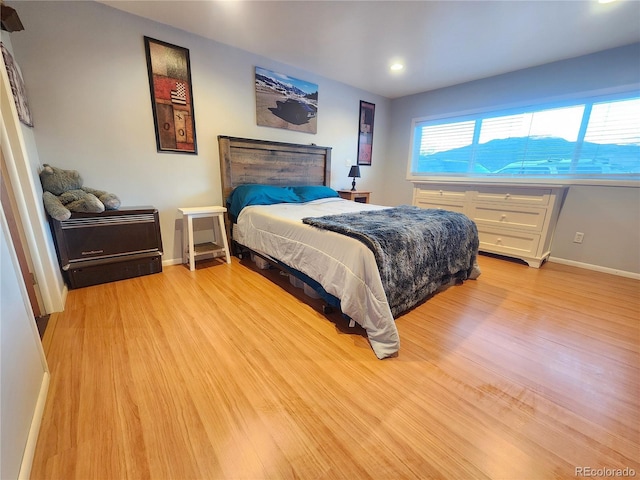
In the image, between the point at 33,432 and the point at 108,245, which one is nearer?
the point at 33,432

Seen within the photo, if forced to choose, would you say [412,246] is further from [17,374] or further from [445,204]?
[445,204]

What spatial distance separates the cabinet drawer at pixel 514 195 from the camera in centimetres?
279

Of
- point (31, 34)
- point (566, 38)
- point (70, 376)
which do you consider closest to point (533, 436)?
point (70, 376)

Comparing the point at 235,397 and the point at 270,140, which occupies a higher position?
the point at 270,140

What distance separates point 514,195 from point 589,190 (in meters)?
0.76

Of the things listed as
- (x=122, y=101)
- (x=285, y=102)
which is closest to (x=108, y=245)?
(x=122, y=101)

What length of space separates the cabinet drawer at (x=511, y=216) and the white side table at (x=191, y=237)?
10.2ft

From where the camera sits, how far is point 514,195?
297cm

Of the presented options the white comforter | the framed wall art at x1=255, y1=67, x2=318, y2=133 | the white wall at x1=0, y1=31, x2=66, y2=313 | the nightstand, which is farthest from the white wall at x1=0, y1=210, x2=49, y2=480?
the nightstand

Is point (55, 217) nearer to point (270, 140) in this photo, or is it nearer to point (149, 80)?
point (149, 80)

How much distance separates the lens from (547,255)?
10.4 feet

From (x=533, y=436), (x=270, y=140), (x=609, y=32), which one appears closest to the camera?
(x=533, y=436)

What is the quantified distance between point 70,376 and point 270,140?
2859 mm

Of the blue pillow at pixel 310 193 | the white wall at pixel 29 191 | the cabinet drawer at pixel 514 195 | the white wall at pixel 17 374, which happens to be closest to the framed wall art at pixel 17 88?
the white wall at pixel 29 191
